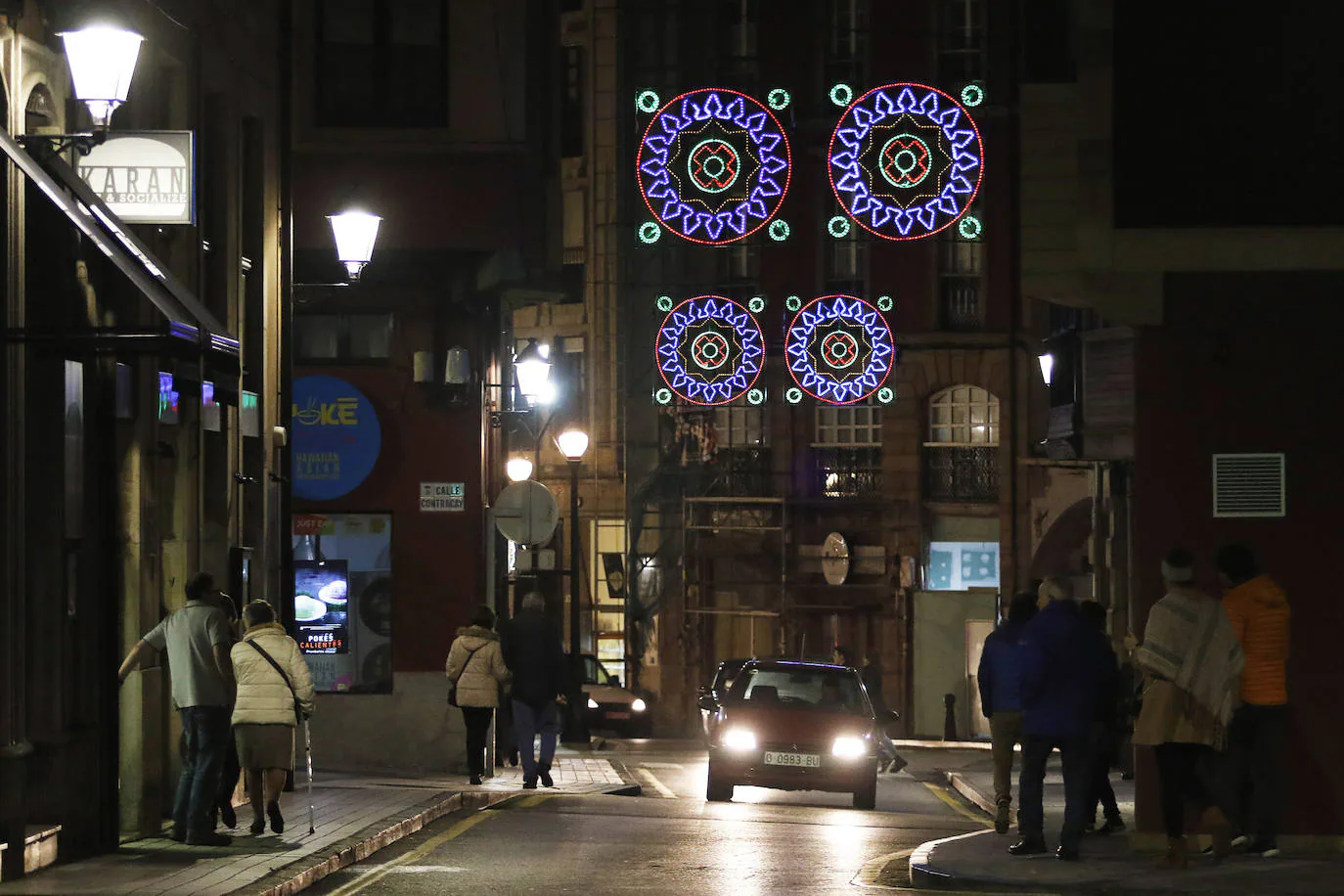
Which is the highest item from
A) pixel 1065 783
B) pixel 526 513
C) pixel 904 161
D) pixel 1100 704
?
pixel 904 161

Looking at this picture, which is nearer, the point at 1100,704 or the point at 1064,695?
the point at 1064,695

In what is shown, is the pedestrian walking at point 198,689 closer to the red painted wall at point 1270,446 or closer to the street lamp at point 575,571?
the red painted wall at point 1270,446

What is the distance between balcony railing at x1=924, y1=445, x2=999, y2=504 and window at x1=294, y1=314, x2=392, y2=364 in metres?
24.3

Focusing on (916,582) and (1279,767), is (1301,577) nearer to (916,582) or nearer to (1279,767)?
(1279,767)

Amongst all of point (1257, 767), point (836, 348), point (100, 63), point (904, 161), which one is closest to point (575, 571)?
point (904, 161)

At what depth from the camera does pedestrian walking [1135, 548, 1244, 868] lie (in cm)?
1451

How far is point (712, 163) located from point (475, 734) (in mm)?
17071

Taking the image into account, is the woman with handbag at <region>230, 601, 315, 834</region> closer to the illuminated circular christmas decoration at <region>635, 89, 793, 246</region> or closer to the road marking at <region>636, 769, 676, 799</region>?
the road marking at <region>636, 769, 676, 799</region>

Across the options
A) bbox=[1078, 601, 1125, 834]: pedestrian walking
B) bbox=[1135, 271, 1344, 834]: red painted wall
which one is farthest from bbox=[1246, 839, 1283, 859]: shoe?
bbox=[1078, 601, 1125, 834]: pedestrian walking

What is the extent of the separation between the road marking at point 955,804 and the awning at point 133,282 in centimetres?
958

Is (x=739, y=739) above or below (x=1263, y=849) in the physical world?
below

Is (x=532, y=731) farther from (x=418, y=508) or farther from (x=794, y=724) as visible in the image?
(x=418, y=508)

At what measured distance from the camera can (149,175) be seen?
15.7 m

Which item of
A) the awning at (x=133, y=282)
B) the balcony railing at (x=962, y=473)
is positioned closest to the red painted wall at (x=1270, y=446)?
the awning at (x=133, y=282)
